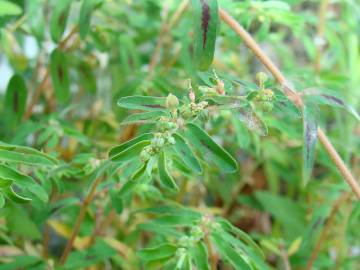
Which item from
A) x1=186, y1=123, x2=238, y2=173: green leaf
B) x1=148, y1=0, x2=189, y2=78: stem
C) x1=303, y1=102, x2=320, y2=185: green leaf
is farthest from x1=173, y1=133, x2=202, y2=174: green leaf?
x1=148, y1=0, x2=189, y2=78: stem

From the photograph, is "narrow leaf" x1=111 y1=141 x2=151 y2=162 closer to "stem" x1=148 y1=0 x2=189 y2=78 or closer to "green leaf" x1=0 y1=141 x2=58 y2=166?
"green leaf" x1=0 y1=141 x2=58 y2=166

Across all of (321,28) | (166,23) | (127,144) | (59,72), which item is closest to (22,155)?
(127,144)

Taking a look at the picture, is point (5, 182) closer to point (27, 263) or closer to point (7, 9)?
point (27, 263)

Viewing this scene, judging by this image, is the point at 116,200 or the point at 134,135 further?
the point at 134,135

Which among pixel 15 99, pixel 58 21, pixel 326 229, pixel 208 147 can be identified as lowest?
pixel 326 229

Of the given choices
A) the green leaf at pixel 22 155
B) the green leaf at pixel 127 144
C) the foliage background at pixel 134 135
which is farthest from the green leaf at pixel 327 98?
the green leaf at pixel 22 155

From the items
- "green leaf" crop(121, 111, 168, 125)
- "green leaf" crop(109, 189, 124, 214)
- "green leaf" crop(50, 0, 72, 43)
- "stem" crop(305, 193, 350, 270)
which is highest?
"green leaf" crop(50, 0, 72, 43)
